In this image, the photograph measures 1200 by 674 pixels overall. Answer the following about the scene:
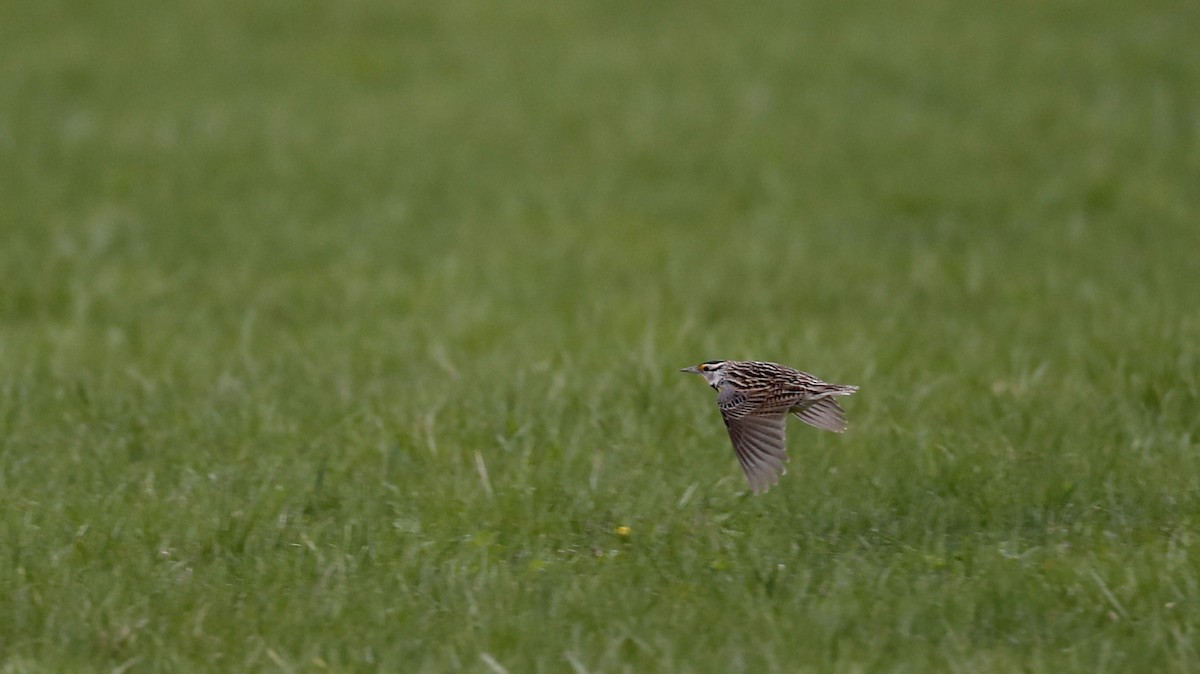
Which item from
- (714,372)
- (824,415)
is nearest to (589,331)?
(714,372)

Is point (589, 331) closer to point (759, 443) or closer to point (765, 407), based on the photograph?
point (765, 407)

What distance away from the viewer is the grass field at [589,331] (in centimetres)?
426

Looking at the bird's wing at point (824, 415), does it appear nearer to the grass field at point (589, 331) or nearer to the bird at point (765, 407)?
the bird at point (765, 407)

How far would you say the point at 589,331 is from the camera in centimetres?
772

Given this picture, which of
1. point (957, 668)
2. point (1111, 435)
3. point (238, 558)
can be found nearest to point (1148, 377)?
point (1111, 435)

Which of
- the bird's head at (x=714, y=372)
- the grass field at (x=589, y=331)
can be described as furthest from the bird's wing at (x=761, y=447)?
the bird's head at (x=714, y=372)

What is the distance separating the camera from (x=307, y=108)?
12.5m

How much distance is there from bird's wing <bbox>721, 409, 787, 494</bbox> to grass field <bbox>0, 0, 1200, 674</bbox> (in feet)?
0.69

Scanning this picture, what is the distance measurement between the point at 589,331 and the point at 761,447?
311cm

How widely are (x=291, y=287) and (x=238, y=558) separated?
432 centimetres

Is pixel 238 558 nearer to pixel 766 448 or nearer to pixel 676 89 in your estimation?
pixel 766 448

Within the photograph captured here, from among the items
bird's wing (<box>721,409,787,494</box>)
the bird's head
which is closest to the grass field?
bird's wing (<box>721,409,787,494</box>)

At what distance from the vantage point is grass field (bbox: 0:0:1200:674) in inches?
168

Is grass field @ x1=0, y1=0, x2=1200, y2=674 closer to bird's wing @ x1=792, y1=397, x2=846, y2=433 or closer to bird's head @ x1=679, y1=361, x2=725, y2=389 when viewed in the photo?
bird's wing @ x1=792, y1=397, x2=846, y2=433
